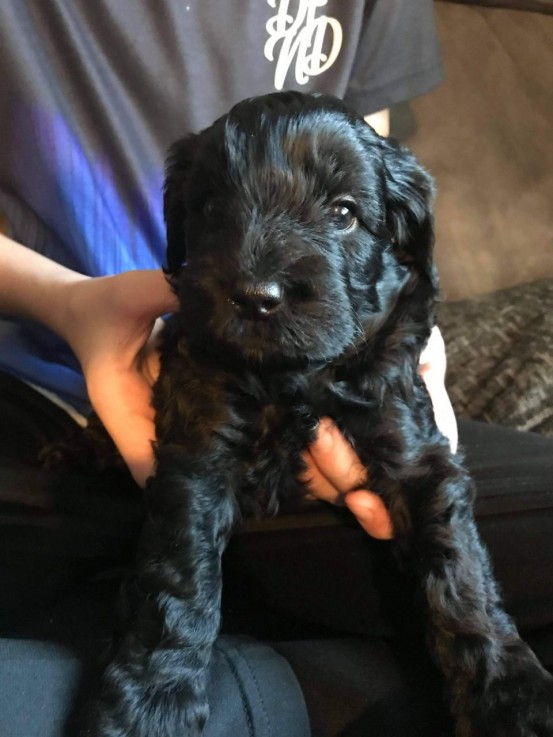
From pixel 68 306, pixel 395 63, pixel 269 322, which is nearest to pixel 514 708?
pixel 269 322

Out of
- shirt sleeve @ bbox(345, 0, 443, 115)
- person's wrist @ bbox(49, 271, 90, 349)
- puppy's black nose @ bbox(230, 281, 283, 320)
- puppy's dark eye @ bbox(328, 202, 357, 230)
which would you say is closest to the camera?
puppy's black nose @ bbox(230, 281, 283, 320)

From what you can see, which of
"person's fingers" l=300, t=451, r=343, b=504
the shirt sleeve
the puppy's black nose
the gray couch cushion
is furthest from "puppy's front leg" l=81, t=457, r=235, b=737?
the shirt sleeve

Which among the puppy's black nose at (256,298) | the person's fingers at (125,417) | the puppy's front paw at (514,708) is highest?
the puppy's black nose at (256,298)

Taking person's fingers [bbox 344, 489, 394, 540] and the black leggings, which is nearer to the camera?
the black leggings

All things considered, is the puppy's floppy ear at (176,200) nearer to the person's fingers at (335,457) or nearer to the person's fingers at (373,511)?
the person's fingers at (335,457)

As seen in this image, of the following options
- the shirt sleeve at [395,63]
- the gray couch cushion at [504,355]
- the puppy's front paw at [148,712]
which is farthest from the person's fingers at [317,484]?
the shirt sleeve at [395,63]

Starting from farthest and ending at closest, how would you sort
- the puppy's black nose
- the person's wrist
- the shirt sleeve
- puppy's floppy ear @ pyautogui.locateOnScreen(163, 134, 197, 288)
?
the shirt sleeve < the person's wrist < puppy's floppy ear @ pyautogui.locateOnScreen(163, 134, 197, 288) < the puppy's black nose

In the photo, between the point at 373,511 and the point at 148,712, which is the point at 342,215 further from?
the point at 148,712

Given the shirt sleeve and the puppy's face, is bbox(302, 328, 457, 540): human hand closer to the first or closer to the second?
the puppy's face
